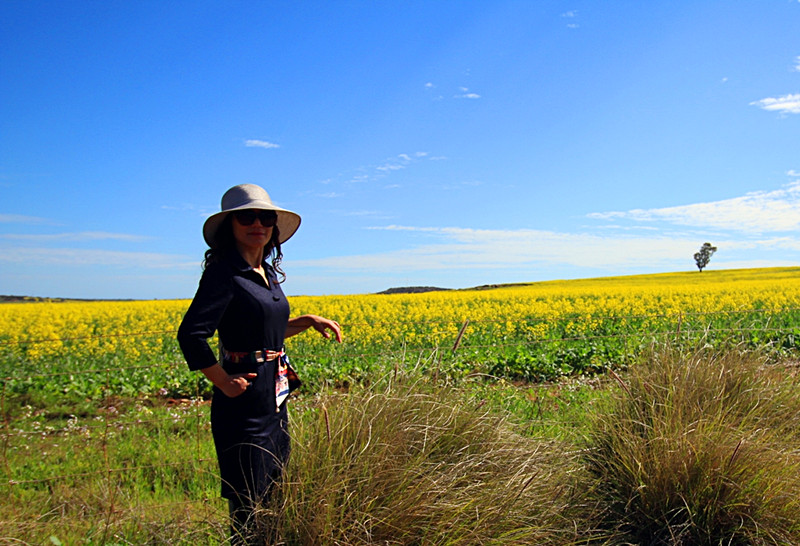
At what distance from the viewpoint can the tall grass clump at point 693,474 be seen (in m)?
2.76

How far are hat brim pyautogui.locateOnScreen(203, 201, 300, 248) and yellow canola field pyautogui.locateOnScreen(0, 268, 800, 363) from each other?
139 inches

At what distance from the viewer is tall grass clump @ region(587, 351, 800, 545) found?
9.05ft

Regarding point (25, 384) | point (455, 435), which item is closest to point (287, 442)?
point (455, 435)

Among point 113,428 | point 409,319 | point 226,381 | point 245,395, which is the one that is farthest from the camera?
point 409,319

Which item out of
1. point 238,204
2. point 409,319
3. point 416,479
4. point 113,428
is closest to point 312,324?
point 238,204

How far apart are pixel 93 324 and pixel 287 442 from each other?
12.7 meters

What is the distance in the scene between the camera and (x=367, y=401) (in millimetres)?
2729

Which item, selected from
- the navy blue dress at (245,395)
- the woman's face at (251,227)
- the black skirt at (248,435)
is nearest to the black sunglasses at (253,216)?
the woman's face at (251,227)

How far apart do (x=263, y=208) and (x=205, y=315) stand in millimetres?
508

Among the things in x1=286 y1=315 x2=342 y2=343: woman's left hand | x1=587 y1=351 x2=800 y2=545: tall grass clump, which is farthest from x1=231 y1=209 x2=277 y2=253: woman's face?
x1=587 y1=351 x2=800 y2=545: tall grass clump

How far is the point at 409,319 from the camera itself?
1340cm

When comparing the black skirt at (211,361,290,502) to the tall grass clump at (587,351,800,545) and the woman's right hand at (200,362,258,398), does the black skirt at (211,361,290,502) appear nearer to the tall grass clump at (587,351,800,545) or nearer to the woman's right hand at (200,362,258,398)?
the woman's right hand at (200,362,258,398)

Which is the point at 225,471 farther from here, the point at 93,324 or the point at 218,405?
the point at 93,324

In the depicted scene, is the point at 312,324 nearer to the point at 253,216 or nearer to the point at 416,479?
the point at 253,216
